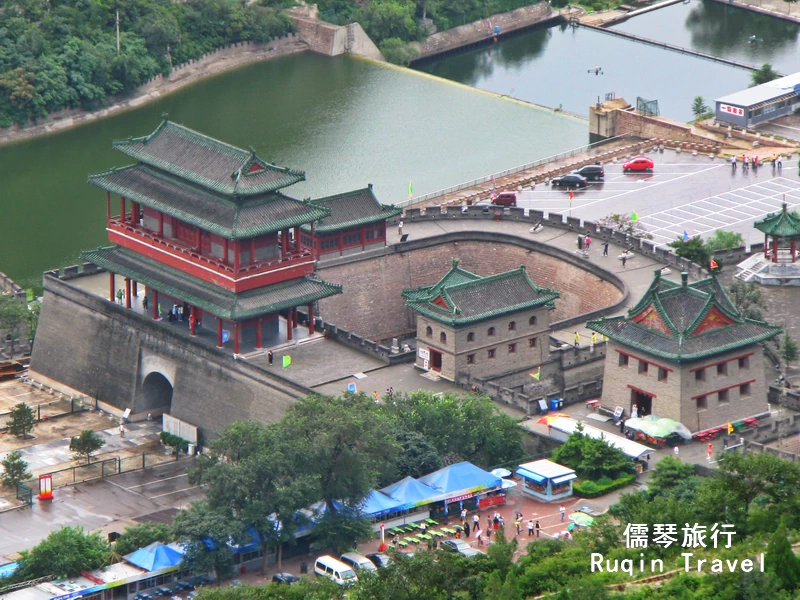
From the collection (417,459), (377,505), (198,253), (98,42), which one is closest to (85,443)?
(198,253)

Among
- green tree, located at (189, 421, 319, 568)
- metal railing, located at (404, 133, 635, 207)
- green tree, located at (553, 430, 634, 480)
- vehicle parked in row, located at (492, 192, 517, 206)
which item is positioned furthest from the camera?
metal railing, located at (404, 133, 635, 207)

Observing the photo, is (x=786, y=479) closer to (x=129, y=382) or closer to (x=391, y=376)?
(x=391, y=376)

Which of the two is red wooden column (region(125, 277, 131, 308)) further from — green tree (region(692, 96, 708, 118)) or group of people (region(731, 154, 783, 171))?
green tree (region(692, 96, 708, 118))

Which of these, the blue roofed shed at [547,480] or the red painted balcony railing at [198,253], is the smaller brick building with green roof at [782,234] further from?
the red painted balcony railing at [198,253]

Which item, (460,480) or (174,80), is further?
(174,80)

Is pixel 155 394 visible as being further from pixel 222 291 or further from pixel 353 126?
pixel 353 126

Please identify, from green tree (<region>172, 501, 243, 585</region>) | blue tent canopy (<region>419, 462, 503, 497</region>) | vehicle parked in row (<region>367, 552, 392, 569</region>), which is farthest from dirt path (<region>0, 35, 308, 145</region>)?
vehicle parked in row (<region>367, 552, 392, 569</region>)

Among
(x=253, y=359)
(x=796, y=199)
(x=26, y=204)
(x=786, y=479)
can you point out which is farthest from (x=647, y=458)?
(x=26, y=204)
